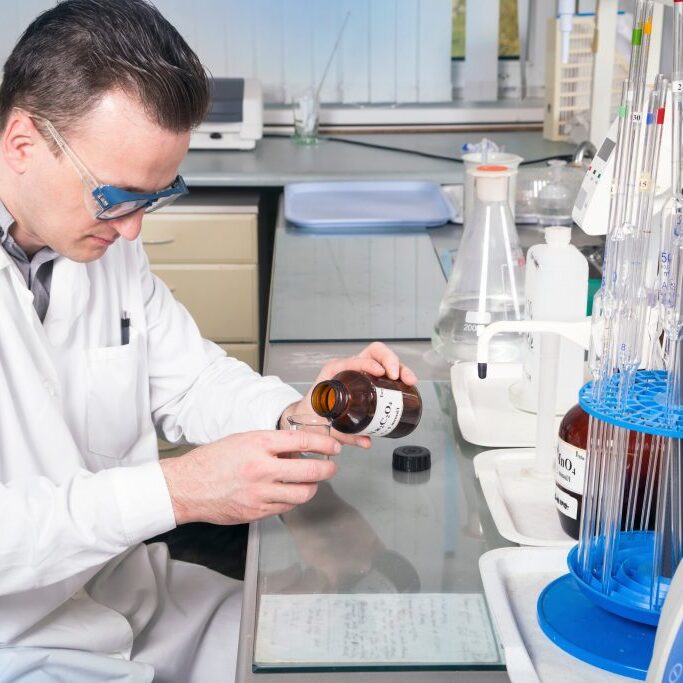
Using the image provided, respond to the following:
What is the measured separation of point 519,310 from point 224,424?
495 mm

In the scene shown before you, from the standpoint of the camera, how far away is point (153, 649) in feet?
4.87

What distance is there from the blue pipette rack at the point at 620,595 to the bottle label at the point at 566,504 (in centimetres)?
12

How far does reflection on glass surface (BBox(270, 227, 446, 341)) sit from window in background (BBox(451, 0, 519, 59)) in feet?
5.08

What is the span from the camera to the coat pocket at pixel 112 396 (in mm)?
1604

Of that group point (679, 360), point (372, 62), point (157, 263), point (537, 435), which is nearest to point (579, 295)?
point (537, 435)

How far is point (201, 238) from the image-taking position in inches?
123

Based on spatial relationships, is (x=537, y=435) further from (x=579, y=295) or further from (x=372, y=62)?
(x=372, y=62)

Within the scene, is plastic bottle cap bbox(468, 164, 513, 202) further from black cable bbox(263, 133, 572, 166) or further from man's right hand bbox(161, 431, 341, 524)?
black cable bbox(263, 133, 572, 166)

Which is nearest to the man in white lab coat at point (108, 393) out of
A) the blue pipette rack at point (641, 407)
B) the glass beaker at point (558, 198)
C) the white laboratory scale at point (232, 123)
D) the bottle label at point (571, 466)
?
the bottle label at point (571, 466)

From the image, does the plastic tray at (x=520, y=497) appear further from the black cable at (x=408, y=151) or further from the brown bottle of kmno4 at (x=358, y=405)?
the black cable at (x=408, y=151)

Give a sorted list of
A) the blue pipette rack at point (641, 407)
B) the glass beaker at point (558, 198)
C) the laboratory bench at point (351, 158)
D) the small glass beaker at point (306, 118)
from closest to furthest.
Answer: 1. the blue pipette rack at point (641, 407)
2. the glass beaker at point (558, 198)
3. the laboratory bench at point (351, 158)
4. the small glass beaker at point (306, 118)

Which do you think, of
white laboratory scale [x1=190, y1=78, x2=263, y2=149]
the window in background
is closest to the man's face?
white laboratory scale [x1=190, y1=78, x2=263, y2=149]

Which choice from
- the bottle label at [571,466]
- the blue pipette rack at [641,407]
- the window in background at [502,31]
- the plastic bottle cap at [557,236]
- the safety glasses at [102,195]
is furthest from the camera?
the window in background at [502,31]

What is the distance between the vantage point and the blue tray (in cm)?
261
